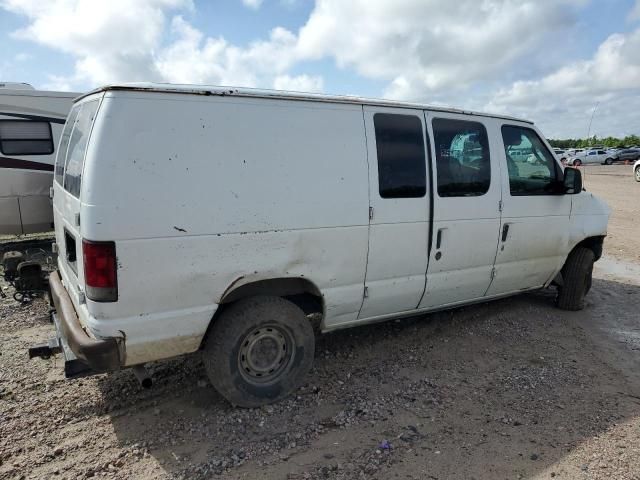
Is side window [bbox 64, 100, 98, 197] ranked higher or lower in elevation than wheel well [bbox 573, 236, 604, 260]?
higher

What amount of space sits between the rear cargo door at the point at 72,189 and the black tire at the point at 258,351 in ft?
3.26

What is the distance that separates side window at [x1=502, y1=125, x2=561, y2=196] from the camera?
15.6 feet

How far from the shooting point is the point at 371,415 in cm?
353

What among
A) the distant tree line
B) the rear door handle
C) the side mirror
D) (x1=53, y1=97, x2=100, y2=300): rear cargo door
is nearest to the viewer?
(x1=53, y1=97, x2=100, y2=300): rear cargo door

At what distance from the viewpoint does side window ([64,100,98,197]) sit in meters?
3.18

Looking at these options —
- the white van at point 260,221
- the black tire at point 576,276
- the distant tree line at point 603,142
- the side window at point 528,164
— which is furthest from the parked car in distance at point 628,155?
the white van at point 260,221

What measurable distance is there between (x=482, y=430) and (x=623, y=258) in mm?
6762

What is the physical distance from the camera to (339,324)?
395 centimetres

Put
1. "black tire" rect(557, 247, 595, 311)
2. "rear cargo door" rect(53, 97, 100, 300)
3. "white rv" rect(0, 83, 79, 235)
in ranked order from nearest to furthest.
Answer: "rear cargo door" rect(53, 97, 100, 300), "black tire" rect(557, 247, 595, 311), "white rv" rect(0, 83, 79, 235)

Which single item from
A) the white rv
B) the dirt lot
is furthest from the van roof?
the white rv

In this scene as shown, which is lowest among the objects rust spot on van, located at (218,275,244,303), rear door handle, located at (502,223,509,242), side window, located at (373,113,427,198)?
rust spot on van, located at (218,275,244,303)

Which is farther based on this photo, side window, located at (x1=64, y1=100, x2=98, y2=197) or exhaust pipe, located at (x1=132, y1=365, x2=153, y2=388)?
exhaust pipe, located at (x1=132, y1=365, x2=153, y2=388)

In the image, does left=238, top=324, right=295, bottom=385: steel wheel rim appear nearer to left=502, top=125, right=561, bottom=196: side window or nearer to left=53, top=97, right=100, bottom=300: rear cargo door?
left=53, top=97, right=100, bottom=300: rear cargo door

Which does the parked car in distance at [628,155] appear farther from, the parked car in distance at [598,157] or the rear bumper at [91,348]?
the rear bumper at [91,348]
